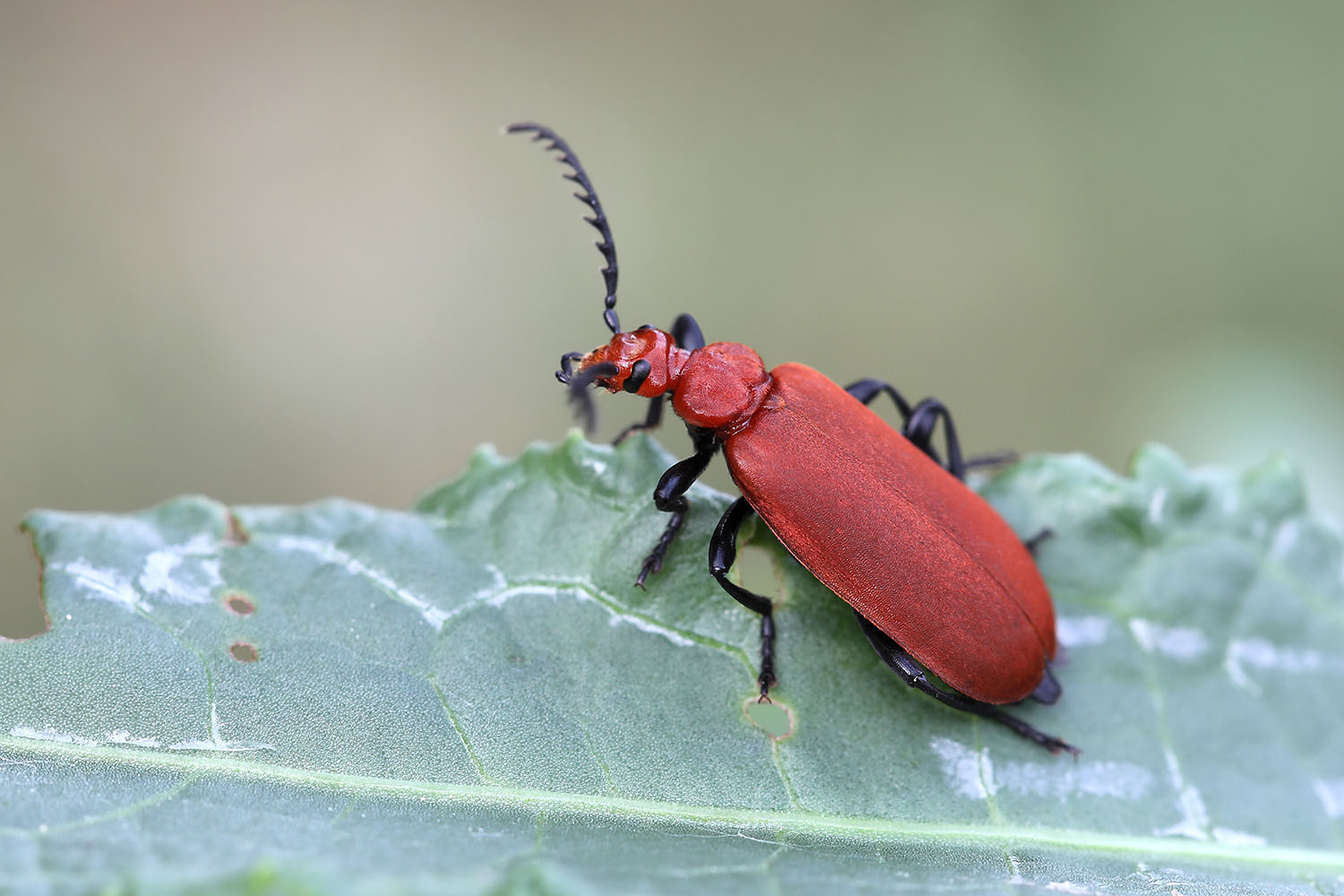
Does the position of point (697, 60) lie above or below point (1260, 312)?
above

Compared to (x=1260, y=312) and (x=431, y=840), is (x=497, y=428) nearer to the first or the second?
(x=431, y=840)

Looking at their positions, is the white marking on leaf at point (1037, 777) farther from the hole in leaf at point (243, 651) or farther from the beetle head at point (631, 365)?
the hole in leaf at point (243, 651)

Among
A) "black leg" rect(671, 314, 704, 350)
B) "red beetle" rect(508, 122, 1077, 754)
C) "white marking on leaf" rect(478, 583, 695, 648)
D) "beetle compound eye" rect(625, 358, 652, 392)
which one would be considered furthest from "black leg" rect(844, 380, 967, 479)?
"white marking on leaf" rect(478, 583, 695, 648)

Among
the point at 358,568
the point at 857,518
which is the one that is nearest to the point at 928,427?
the point at 857,518

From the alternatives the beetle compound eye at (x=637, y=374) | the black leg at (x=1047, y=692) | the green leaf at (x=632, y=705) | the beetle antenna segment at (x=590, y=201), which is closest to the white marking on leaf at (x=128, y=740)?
the green leaf at (x=632, y=705)

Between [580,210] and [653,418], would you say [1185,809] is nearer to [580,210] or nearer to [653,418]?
[653,418]

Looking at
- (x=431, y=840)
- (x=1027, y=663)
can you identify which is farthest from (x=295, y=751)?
(x=1027, y=663)

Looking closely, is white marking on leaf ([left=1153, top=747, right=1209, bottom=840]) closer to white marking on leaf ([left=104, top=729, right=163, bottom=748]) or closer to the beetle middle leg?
the beetle middle leg
